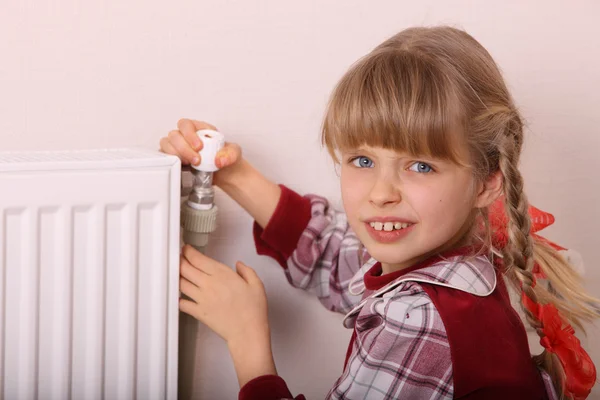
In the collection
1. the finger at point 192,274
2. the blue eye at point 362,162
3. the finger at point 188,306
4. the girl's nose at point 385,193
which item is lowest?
the finger at point 188,306

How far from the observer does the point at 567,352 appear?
0.91m

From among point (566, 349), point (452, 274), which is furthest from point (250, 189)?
point (566, 349)

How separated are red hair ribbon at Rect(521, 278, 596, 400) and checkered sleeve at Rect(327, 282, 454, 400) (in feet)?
0.46

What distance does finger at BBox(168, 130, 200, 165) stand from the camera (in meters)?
0.93

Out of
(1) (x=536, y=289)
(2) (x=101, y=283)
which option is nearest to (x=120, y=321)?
(2) (x=101, y=283)

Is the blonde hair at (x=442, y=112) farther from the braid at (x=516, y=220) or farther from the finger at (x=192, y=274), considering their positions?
the finger at (x=192, y=274)

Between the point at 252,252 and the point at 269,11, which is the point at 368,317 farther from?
the point at 269,11

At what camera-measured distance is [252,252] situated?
3.62ft

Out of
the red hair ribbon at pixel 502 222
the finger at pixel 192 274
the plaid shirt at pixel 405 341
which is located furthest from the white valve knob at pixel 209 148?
the red hair ribbon at pixel 502 222

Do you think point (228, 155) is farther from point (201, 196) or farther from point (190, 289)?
point (190, 289)

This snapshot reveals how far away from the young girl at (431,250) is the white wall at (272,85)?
0.26 ft

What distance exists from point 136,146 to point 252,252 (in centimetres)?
22

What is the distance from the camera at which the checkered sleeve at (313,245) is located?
41.2 inches

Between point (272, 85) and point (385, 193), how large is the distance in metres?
0.26
